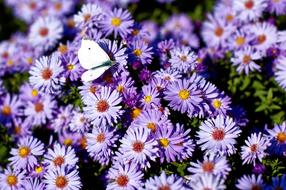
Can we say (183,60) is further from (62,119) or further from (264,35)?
(62,119)

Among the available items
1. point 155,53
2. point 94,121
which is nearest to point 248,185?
point 94,121

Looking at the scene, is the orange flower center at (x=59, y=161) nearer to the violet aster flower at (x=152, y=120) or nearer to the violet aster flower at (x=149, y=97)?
the violet aster flower at (x=152, y=120)

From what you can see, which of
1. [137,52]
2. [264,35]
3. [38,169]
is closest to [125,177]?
[38,169]

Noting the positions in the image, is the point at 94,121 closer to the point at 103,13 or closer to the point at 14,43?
the point at 103,13

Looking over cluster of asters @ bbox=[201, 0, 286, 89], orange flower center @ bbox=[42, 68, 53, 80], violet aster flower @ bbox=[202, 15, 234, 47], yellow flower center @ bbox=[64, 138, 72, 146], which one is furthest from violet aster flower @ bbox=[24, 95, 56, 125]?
violet aster flower @ bbox=[202, 15, 234, 47]

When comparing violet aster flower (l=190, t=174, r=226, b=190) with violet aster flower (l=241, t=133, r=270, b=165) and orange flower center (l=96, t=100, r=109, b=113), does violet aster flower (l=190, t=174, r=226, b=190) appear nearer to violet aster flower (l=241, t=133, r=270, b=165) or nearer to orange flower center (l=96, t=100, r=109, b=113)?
violet aster flower (l=241, t=133, r=270, b=165)

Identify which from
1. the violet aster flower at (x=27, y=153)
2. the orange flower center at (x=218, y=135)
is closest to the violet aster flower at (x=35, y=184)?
the violet aster flower at (x=27, y=153)
